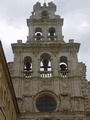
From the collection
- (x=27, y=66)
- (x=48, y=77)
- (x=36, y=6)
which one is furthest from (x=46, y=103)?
(x=36, y=6)

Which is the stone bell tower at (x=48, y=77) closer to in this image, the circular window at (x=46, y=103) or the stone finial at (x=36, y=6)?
the circular window at (x=46, y=103)

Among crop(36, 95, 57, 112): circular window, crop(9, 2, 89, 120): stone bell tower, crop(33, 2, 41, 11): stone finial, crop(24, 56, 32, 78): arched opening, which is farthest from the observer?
crop(33, 2, 41, 11): stone finial

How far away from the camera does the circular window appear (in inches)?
1325

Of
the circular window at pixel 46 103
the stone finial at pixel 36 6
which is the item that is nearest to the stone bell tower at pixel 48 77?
the circular window at pixel 46 103

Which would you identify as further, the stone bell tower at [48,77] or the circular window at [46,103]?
the circular window at [46,103]

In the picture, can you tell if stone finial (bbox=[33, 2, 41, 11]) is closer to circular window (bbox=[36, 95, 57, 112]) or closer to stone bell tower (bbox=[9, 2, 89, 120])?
stone bell tower (bbox=[9, 2, 89, 120])

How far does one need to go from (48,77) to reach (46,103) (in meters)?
2.49

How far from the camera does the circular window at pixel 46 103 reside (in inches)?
1325

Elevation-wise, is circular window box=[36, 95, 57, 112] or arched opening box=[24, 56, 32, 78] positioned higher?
arched opening box=[24, 56, 32, 78]

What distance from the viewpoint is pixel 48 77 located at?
34.9 metres

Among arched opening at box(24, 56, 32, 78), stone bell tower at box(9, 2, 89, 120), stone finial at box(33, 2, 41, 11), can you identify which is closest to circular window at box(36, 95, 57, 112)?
stone bell tower at box(9, 2, 89, 120)

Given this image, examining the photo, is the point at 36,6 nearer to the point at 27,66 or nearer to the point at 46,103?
the point at 27,66

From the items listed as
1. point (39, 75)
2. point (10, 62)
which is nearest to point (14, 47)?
point (10, 62)

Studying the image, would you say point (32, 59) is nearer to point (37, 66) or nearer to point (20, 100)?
point (37, 66)
